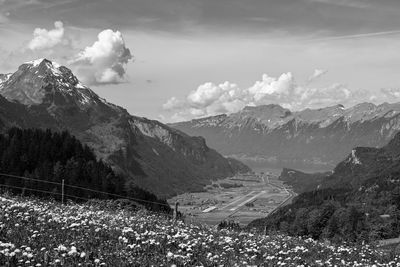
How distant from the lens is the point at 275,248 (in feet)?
58.1

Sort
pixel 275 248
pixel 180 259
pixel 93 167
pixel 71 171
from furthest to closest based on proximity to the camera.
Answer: pixel 93 167
pixel 71 171
pixel 275 248
pixel 180 259

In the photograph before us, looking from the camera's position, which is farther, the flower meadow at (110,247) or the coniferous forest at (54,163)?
the coniferous forest at (54,163)

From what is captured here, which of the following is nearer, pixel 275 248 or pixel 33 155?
pixel 275 248

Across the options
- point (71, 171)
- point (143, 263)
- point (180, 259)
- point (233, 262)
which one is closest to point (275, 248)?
point (233, 262)

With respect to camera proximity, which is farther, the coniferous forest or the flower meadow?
the coniferous forest

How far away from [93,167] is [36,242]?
472 feet

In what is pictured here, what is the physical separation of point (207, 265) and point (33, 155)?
150m

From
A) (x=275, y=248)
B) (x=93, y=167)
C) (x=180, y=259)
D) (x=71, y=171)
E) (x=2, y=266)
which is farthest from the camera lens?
(x=93, y=167)

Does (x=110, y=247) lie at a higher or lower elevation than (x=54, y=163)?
higher

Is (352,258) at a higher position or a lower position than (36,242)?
lower

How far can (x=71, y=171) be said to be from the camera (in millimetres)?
143000

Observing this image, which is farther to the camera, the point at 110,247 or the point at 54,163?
the point at 54,163

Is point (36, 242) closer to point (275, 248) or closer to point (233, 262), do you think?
point (233, 262)

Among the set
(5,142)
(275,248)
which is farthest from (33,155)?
(275,248)
